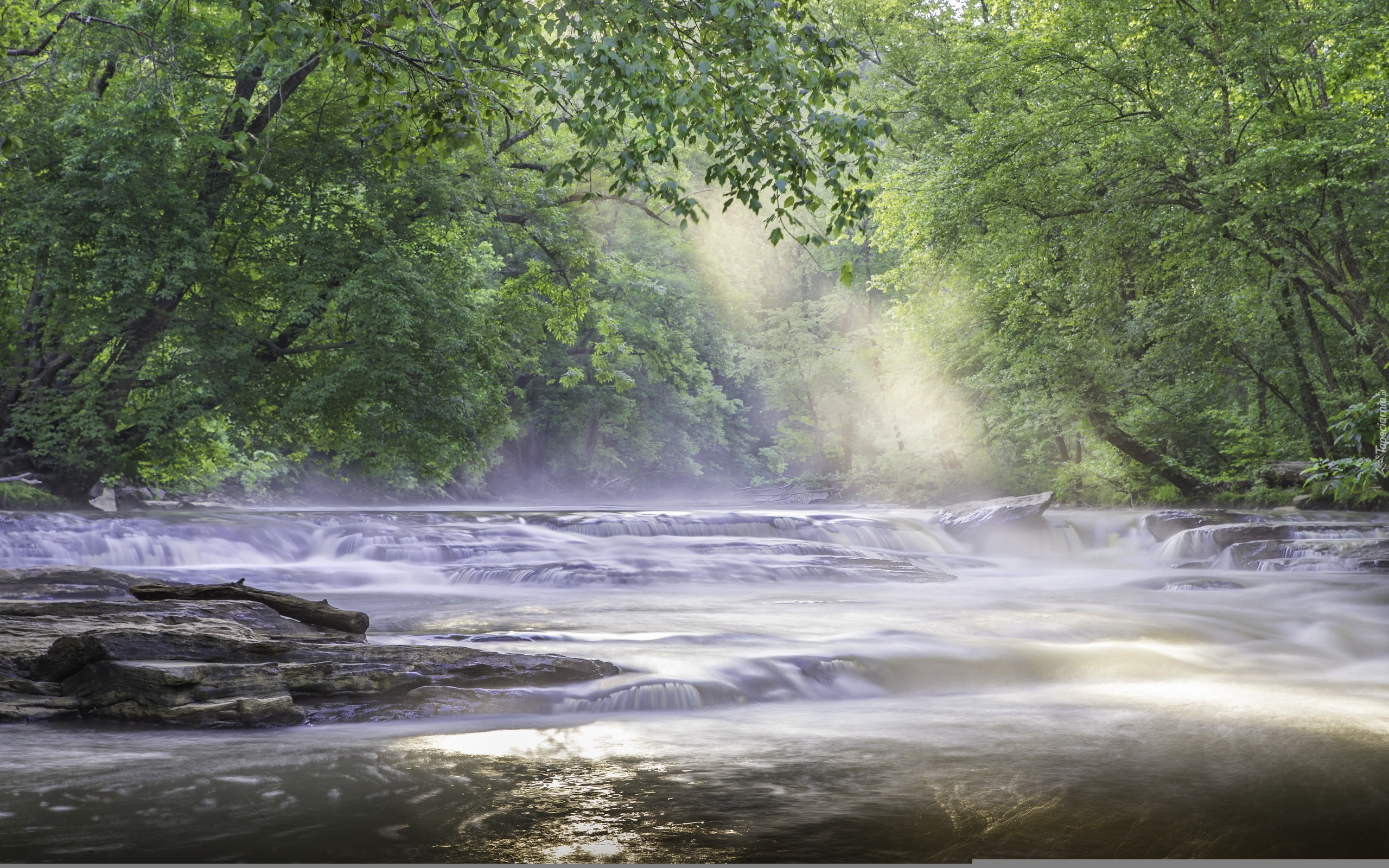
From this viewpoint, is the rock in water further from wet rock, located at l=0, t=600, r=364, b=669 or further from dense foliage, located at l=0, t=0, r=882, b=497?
wet rock, located at l=0, t=600, r=364, b=669

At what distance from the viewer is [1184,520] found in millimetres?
18703

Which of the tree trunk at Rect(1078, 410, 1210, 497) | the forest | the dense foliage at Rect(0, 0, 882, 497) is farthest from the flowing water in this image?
the tree trunk at Rect(1078, 410, 1210, 497)

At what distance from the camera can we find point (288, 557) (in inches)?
648

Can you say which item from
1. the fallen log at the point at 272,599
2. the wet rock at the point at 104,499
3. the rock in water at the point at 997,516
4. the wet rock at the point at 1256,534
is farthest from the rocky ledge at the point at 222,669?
the wet rock at the point at 104,499

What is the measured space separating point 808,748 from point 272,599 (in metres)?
4.13

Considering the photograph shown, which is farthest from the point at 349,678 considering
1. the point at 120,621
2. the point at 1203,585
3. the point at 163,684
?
the point at 1203,585

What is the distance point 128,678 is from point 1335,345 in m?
20.3

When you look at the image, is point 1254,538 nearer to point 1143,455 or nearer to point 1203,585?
point 1203,585

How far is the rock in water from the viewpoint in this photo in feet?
68.0

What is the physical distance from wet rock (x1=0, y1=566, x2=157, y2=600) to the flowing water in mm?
2320

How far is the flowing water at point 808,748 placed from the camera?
3861 mm

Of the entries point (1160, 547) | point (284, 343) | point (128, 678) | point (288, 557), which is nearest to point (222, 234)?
point (284, 343)

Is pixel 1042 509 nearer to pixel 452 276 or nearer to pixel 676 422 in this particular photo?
pixel 452 276

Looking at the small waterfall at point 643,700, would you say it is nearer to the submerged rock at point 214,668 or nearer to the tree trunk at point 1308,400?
the submerged rock at point 214,668
